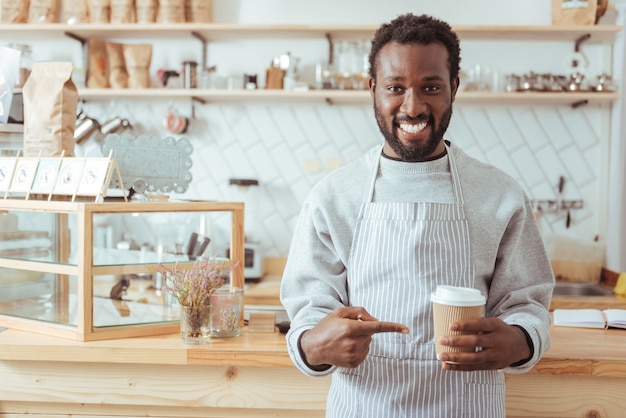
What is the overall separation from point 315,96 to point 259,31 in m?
0.52

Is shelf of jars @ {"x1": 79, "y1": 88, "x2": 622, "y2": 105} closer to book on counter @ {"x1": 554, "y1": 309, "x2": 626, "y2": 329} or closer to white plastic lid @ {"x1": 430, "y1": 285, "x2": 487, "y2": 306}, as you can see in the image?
book on counter @ {"x1": 554, "y1": 309, "x2": 626, "y2": 329}

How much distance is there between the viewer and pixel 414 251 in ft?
4.75

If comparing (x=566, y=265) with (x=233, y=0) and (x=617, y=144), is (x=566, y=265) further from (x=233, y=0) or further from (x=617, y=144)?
(x=233, y=0)

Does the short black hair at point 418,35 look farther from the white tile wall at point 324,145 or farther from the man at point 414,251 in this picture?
the white tile wall at point 324,145

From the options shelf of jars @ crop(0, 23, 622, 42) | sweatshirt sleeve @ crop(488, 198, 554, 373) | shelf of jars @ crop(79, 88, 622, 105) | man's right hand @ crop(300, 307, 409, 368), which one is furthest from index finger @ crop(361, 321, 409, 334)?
shelf of jars @ crop(0, 23, 622, 42)

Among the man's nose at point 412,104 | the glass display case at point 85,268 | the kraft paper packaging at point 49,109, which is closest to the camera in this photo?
the man's nose at point 412,104

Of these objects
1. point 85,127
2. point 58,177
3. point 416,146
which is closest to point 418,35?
point 416,146

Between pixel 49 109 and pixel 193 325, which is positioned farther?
pixel 49 109

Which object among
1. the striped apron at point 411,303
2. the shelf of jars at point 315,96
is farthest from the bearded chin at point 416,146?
the shelf of jars at point 315,96

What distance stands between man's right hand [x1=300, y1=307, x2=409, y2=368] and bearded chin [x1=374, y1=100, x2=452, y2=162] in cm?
37

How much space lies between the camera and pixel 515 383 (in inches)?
72.1

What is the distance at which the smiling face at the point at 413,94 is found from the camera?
4.59 ft

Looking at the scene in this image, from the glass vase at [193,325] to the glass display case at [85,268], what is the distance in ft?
0.51

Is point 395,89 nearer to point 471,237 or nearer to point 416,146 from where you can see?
point 416,146
